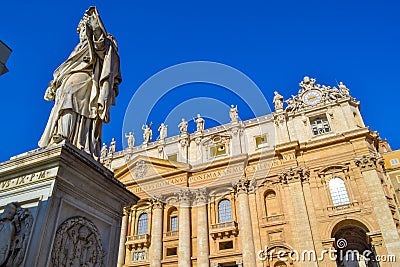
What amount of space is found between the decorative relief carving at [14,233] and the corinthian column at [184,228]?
22.1m

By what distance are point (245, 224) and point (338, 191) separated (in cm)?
746

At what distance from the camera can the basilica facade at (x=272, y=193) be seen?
74.7 ft

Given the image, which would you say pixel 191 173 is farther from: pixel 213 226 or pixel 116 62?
pixel 116 62

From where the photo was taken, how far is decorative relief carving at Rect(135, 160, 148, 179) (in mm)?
30225

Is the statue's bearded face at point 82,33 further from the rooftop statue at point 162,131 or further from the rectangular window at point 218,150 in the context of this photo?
the rooftop statue at point 162,131

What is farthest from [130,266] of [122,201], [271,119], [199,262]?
[122,201]

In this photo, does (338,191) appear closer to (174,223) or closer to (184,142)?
(174,223)

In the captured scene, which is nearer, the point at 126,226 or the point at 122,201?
the point at 122,201

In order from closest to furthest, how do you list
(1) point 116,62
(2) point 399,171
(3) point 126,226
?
(1) point 116,62 → (3) point 126,226 → (2) point 399,171

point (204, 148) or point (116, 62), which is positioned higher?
point (204, 148)

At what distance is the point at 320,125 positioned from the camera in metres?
27.8

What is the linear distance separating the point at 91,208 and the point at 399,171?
131 ft

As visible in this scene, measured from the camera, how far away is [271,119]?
29078 millimetres

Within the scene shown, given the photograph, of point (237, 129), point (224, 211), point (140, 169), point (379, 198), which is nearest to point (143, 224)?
point (140, 169)
